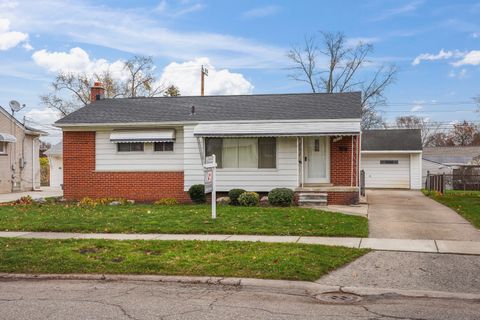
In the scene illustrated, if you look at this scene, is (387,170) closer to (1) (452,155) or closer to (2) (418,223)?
(1) (452,155)

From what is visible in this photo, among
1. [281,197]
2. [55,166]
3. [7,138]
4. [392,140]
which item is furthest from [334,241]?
[55,166]

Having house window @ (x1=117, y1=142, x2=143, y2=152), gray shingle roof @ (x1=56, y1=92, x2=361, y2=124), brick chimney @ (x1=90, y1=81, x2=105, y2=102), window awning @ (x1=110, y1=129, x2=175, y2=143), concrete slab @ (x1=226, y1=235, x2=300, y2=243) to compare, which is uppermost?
brick chimney @ (x1=90, y1=81, x2=105, y2=102)

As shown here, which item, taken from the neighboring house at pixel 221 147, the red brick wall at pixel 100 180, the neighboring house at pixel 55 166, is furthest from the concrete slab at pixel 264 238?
the neighboring house at pixel 55 166

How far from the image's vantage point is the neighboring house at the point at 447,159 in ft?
131

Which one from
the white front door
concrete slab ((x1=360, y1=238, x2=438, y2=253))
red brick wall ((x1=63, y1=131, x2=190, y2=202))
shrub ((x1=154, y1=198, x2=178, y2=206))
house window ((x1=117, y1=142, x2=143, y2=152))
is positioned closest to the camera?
concrete slab ((x1=360, y1=238, x2=438, y2=253))

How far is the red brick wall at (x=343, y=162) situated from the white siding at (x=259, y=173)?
145 cm

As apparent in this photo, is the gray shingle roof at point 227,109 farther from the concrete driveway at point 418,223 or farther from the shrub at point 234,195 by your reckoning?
the concrete driveway at point 418,223

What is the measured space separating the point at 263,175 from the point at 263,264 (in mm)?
10375

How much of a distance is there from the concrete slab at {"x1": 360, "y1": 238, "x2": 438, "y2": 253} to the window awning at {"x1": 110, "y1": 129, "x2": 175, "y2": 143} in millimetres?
10393

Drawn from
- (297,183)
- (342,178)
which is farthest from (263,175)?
(342,178)

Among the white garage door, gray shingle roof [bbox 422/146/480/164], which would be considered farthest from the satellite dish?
gray shingle roof [bbox 422/146/480/164]

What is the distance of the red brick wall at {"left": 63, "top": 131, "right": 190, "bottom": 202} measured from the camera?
19.7 meters

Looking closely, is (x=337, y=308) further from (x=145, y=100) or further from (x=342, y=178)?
(x=145, y=100)

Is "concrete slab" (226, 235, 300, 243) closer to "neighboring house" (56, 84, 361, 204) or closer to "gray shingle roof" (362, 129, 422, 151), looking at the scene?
"neighboring house" (56, 84, 361, 204)
